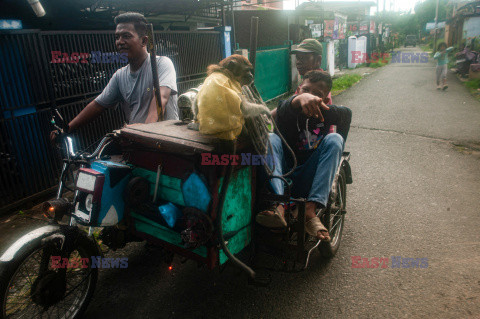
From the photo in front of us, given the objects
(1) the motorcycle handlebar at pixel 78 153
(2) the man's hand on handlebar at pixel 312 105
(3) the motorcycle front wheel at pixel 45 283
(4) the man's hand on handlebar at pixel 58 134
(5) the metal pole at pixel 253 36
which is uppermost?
(5) the metal pole at pixel 253 36

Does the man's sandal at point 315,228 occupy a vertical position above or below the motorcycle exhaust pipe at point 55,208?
below

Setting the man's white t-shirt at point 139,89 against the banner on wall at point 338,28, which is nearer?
the man's white t-shirt at point 139,89

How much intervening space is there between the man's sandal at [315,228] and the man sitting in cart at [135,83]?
5.13 feet

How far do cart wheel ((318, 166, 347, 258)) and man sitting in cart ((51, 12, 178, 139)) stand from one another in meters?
1.69

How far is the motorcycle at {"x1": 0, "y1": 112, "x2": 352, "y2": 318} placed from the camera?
199 centimetres

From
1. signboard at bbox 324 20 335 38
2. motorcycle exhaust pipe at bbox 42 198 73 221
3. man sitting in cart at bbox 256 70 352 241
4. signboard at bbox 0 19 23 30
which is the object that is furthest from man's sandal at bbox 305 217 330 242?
signboard at bbox 324 20 335 38

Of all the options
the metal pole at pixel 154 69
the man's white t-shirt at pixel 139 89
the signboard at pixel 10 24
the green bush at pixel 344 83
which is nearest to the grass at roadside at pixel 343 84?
the green bush at pixel 344 83

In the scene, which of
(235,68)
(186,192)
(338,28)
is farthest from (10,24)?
(338,28)

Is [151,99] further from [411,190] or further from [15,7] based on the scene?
[15,7]

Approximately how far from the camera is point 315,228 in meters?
2.56

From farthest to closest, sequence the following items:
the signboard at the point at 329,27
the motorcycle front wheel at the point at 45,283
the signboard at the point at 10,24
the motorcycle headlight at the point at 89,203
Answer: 1. the signboard at the point at 329,27
2. the signboard at the point at 10,24
3. the motorcycle headlight at the point at 89,203
4. the motorcycle front wheel at the point at 45,283

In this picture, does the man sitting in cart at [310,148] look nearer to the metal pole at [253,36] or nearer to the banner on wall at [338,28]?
the metal pole at [253,36]

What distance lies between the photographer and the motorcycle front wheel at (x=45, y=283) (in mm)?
1976

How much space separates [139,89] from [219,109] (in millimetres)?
1622
